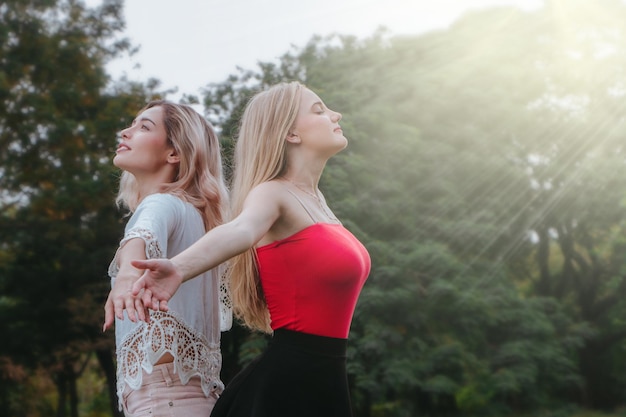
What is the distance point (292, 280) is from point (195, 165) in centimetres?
56

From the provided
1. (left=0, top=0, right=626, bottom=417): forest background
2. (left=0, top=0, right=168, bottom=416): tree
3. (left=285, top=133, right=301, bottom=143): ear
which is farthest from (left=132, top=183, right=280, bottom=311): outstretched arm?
(left=0, top=0, right=168, bottom=416): tree

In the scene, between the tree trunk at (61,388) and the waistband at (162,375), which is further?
the tree trunk at (61,388)

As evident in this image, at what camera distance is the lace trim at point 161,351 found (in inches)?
91.2

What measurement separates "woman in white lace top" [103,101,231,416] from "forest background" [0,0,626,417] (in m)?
10.7

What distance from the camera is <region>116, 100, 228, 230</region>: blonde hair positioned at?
2.56 metres

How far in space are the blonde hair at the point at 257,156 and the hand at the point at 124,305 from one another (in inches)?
22.7

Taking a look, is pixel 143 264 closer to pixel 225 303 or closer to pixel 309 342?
pixel 309 342

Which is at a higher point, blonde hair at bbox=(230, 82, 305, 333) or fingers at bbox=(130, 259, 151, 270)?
blonde hair at bbox=(230, 82, 305, 333)

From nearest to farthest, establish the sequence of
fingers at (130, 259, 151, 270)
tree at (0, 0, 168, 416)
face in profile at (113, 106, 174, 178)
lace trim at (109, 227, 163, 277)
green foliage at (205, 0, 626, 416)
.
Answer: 1. fingers at (130, 259, 151, 270)
2. lace trim at (109, 227, 163, 277)
3. face in profile at (113, 106, 174, 178)
4. green foliage at (205, 0, 626, 416)
5. tree at (0, 0, 168, 416)

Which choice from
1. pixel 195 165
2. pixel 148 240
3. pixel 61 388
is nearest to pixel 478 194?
pixel 61 388

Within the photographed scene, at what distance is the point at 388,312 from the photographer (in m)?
13.7

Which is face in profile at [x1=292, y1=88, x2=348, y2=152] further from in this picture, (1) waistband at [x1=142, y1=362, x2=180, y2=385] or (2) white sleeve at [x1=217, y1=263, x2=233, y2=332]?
(1) waistband at [x1=142, y1=362, x2=180, y2=385]

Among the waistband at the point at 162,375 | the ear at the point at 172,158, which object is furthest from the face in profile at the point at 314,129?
the waistband at the point at 162,375

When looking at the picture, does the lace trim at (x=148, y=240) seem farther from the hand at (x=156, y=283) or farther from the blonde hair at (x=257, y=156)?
the hand at (x=156, y=283)
